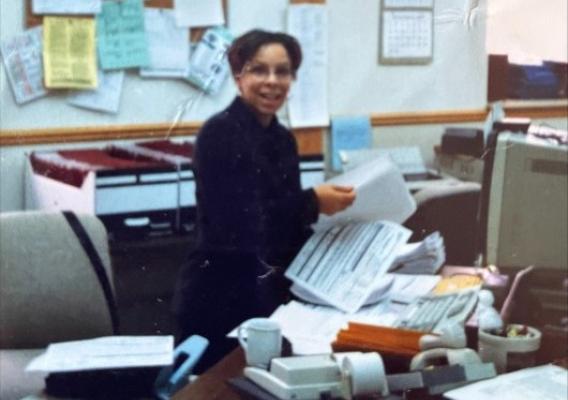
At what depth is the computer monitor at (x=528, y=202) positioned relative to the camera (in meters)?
1.52

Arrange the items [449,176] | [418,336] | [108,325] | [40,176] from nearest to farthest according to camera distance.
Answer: [418,336] → [108,325] → [40,176] → [449,176]

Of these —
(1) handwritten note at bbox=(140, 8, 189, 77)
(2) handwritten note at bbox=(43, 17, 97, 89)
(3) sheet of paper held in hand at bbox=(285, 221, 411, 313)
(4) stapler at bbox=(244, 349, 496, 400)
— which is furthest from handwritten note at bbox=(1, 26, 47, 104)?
(4) stapler at bbox=(244, 349, 496, 400)

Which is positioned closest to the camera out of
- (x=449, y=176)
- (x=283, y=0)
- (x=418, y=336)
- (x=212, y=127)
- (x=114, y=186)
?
(x=418, y=336)

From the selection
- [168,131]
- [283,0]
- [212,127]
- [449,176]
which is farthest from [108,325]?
[449,176]

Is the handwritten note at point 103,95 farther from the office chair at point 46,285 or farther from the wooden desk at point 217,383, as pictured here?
the wooden desk at point 217,383

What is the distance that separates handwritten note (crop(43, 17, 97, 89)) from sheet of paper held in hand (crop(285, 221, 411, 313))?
100 centimetres

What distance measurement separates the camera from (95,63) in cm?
248

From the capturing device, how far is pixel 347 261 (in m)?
1.65

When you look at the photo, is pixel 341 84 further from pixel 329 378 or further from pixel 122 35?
pixel 329 378

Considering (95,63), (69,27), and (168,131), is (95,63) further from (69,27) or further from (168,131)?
(168,131)

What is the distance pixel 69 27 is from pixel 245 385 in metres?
1.54

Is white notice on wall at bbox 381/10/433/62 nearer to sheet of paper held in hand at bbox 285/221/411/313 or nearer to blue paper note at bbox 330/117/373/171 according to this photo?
blue paper note at bbox 330/117/373/171

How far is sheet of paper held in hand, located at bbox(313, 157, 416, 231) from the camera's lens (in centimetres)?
173

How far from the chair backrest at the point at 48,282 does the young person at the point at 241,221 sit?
20cm
